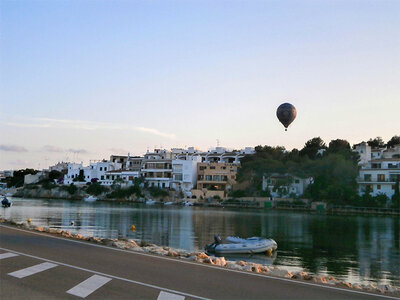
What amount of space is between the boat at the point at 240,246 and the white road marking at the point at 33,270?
58.5ft

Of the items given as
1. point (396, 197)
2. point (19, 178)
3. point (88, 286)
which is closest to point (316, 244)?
point (88, 286)

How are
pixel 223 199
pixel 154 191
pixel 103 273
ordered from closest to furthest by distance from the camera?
pixel 103 273
pixel 223 199
pixel 154 191

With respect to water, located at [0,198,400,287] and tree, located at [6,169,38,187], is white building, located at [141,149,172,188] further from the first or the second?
tree, located at [6,169,38,187]

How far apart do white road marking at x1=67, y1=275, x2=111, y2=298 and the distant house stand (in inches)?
3236

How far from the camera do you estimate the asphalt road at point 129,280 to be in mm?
10461

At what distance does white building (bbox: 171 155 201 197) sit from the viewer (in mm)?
107688

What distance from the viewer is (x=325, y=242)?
39719 mm

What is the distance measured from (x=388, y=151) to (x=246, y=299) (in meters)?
92.0

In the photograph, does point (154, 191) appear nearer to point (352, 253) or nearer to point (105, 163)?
point (105, 163)

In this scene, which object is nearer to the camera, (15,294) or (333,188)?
(15,294)

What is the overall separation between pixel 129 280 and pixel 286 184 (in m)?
83.0

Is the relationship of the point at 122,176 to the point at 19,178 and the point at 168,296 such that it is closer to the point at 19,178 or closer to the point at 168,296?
the point at 19,178

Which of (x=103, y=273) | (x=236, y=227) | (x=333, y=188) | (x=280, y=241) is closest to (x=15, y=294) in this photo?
(x=103, y=273)

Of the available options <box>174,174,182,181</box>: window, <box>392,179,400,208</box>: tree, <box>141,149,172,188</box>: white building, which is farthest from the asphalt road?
<box>141,149,172,188</box>: white building
